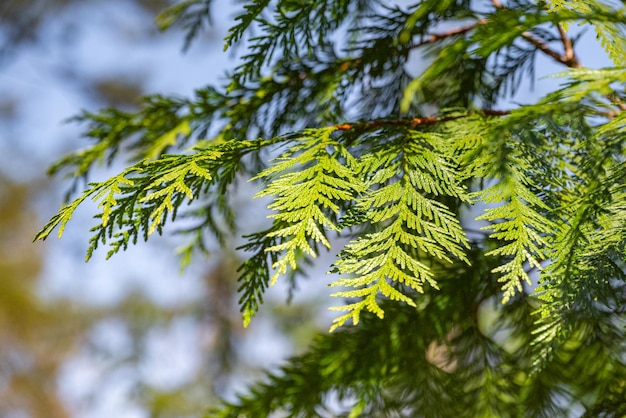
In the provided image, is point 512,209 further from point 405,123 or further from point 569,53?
point 569,53

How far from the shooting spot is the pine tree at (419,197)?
0.86 metres

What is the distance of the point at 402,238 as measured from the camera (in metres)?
0.89

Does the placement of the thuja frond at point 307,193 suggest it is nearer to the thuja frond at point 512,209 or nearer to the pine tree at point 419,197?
the pine tree at point 419,197

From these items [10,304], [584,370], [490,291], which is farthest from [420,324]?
[10,304]

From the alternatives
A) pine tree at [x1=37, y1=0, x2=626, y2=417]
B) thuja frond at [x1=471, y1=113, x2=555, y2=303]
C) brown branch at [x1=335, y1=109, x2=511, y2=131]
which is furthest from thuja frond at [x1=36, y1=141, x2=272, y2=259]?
thuja frond at [x1=471, y1=113, x2=555, y2=303]

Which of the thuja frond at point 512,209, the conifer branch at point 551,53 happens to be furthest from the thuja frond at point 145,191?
the conifer branch at point 551,53

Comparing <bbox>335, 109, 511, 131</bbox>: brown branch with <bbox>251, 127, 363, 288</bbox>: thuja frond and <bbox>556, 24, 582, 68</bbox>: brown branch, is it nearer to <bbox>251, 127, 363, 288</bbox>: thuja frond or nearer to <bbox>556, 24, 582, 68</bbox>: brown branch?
<bbox>251, 127, 363, 288</bbox>: thuja frond

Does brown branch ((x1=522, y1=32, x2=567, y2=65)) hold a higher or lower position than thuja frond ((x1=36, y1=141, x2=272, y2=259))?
lower

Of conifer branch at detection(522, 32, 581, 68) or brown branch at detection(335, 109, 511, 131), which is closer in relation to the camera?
brown branch at detection(335, 109, 511, 131)

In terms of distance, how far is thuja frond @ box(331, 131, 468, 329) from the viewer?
842 mm

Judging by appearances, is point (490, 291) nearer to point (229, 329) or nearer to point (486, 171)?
point (486, 171)

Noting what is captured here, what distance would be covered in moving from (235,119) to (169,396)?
6.07 m

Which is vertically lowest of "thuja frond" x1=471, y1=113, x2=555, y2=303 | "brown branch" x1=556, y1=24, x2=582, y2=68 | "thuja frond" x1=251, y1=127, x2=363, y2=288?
"brown branch" x1=556, y1=24, x2=582, y2=68

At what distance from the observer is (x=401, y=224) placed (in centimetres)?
93
